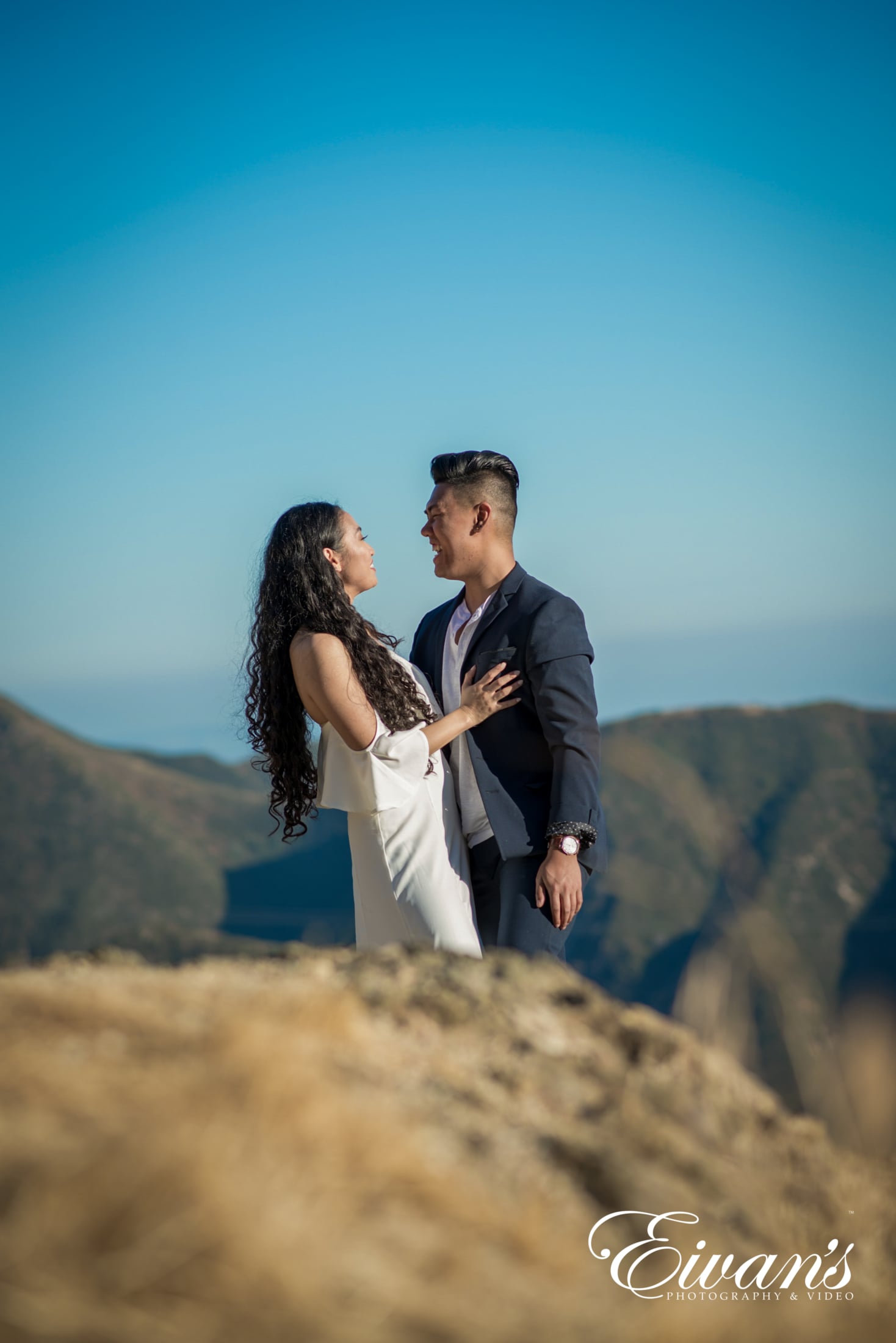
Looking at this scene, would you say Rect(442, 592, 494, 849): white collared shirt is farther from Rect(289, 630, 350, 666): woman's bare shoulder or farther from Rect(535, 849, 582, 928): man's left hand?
Rect(289, 630, 350, 666): woman's bare shoulder

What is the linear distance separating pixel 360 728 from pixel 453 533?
125 centimetres

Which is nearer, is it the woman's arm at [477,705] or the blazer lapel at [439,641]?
the woman's arm at [477,705]

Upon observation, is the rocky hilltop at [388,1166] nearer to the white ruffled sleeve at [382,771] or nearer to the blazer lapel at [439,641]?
the white ruffled sleeve at [382,771]

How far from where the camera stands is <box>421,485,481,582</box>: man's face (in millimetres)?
5273

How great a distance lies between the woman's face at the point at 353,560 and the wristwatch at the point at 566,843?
4.68 ft

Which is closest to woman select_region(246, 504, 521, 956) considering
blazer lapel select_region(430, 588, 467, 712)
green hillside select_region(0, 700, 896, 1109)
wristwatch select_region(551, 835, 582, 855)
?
blazer lapel select_region(430, 588, 467, 712)

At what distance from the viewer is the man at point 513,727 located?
462cm

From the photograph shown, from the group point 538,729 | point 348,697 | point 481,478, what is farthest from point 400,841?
point 481,478

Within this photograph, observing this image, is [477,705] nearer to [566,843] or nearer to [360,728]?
[360,728]

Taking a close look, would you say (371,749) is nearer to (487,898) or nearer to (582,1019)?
(487,898)

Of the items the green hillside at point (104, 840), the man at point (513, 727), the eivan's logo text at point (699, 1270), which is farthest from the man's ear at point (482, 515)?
the green hillside at point (104, 840)

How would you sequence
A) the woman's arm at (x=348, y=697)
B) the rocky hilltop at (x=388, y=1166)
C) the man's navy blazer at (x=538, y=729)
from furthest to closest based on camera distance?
1. the man's navy blazer at (x=538, y=729)
2. the woman's arm at (x=348, y=697)
3. the rocky hilltop at (x=388, y=1166)

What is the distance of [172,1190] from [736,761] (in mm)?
112868

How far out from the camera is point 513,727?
4.91 m
